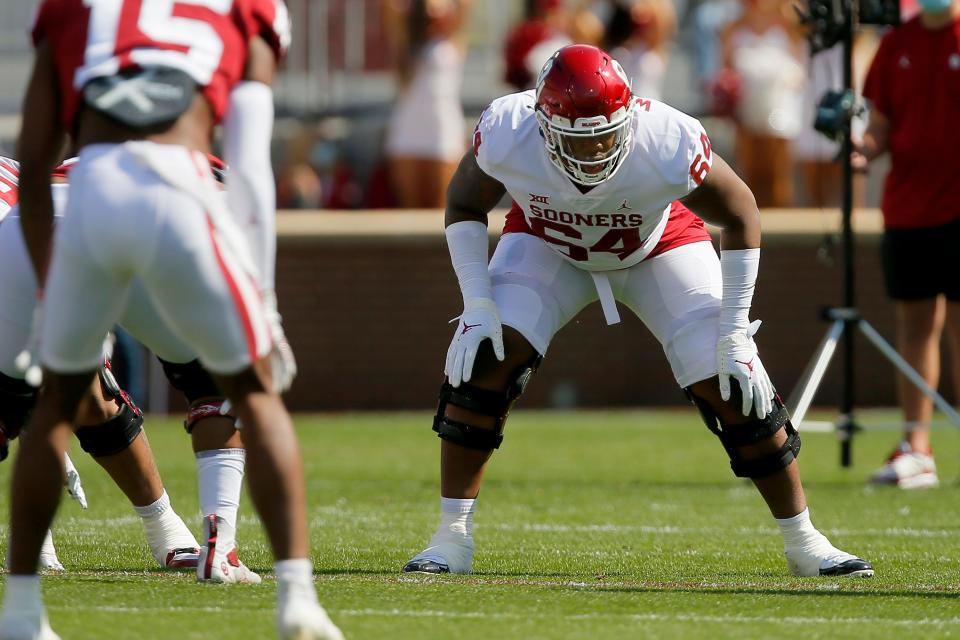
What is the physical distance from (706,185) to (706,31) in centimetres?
979

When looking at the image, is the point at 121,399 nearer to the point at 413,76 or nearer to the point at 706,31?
the point at 413,76

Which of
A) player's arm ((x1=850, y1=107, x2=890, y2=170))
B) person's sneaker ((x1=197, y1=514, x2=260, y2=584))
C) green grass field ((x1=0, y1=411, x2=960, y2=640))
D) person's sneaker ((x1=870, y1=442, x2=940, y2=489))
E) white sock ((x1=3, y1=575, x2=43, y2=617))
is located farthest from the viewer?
player's arm ((x1=850, y1=107, x2=890, y2=170))

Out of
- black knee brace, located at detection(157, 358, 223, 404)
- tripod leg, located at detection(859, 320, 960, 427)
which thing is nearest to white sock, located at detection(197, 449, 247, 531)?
black knee brace, located at detection(157, 358, 223, 404)

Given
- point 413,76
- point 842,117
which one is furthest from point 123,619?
point 413,76

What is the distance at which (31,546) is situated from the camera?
150 inches

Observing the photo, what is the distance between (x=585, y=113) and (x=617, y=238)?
557 millimetres


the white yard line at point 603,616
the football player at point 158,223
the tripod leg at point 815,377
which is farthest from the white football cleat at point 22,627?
the tripod leg at point 815,377

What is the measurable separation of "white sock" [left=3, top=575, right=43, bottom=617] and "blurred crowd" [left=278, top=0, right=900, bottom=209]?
9.03 meters

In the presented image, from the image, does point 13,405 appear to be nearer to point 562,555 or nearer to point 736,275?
point 562,555

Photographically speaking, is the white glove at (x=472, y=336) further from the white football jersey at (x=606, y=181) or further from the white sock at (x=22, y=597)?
the white sock at (x=22, y=597)

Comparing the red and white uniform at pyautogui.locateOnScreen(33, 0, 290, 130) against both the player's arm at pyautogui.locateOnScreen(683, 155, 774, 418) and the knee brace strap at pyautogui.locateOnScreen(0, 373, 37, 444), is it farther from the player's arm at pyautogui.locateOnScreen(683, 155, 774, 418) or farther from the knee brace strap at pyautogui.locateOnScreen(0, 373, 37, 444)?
the player's arm at pyautogui.locateOnScreen(683, 155, 774, 418)

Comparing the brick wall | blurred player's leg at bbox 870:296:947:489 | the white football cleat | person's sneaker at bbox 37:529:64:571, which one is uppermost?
the white football cleat

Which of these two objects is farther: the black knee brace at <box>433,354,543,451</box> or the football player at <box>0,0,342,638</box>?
the black knee brace at <box>433,354,543,451</box>

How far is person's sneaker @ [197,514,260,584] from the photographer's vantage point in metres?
4.77
